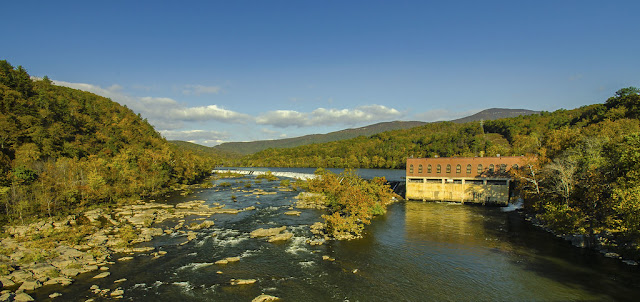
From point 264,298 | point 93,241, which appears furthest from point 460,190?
point 93,241

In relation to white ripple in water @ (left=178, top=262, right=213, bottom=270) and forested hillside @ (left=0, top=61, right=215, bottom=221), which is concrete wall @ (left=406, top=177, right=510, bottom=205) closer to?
white ripple in water @ (left=178, top=262, right=213, bottom=270)

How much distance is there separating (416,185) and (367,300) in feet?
156

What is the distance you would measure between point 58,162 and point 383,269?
6650 centimetres

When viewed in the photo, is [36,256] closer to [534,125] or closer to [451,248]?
[451,248]

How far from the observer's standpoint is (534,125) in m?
148

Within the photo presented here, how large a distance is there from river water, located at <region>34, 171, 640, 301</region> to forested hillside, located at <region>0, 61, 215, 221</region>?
2765 centimetres

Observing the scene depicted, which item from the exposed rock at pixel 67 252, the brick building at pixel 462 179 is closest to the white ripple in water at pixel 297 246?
the exposed rock at pixel 67 252

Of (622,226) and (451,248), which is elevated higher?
(622,226)

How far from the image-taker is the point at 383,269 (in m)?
28.6

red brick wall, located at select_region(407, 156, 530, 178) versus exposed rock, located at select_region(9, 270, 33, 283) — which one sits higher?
red brick wall, located at select_region(407, 156, 530, 178)

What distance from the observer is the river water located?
23.5 meters

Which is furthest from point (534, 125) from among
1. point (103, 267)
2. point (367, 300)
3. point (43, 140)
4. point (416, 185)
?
point (43, 140)

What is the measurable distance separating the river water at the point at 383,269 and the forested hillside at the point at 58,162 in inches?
1088

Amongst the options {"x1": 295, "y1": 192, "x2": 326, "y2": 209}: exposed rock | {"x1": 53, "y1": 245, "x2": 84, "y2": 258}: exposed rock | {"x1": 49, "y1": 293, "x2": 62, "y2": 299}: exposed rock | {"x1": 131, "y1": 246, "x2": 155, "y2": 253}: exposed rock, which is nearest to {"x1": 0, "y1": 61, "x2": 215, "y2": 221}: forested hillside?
{"x1": 53, "y1": 245, "x2": 84, "y2": 258}: exposed rock
